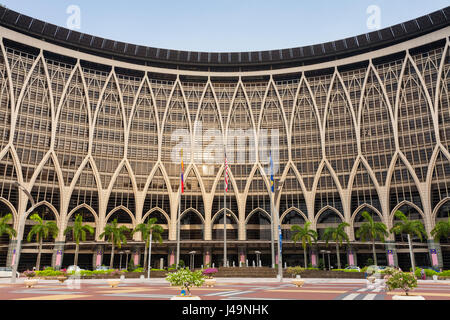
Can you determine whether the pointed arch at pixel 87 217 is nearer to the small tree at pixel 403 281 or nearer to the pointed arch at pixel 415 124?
the pointed arch at pixel 415 124

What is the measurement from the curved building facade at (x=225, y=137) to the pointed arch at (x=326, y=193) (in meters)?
0.23

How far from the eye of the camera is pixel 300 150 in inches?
3258

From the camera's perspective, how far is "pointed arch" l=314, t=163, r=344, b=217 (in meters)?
77.8

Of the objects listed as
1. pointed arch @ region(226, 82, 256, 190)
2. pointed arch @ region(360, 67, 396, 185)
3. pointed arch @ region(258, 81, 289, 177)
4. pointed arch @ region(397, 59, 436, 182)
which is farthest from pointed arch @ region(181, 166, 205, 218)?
pointed arch @ region(397, 59, 436, 182)

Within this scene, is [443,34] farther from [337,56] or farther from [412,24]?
[337,56]

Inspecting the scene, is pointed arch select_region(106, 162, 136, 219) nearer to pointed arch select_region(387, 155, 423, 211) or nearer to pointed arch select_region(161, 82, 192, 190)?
pointed arch select_region(161, 82, 192, 190)

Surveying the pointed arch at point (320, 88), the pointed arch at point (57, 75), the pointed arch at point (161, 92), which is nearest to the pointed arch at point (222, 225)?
the pointed arch at point (161, 92)

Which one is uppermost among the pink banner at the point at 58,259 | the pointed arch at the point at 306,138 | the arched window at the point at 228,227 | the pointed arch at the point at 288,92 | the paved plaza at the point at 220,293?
the pointed arch at the point at 288,92

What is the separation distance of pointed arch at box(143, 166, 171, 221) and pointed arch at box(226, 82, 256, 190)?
1709cm

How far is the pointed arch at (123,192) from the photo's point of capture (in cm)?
7738

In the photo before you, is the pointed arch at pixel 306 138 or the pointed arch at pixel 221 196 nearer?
the pointed arch at pixel 306 138

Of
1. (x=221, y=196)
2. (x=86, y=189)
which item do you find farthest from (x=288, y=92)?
(x=86, y=189)

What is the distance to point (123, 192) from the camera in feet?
257
